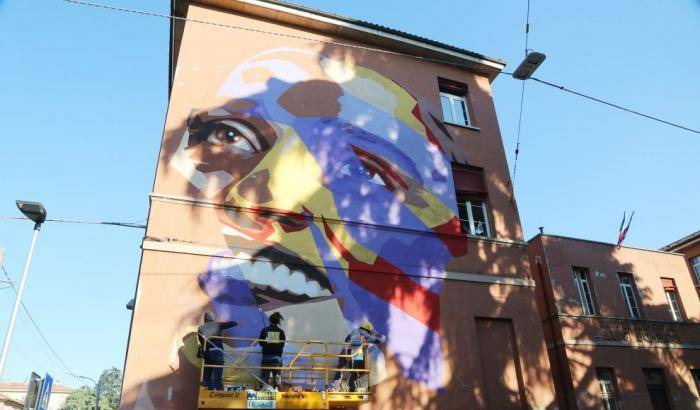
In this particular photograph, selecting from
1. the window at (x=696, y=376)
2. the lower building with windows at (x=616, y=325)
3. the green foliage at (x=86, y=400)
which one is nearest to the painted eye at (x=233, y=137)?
the lower building with windows at (x=616, y=325)

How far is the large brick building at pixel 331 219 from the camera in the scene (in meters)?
11.6

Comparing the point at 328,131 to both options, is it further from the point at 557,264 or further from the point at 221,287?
the point at 557,264

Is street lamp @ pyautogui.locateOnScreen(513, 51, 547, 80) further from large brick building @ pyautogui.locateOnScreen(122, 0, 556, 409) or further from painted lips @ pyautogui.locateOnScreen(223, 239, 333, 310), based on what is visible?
painted lips @ pyautogui.locateOnScreen(223, 239, 333, 310)

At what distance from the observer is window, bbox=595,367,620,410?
19.5 metres

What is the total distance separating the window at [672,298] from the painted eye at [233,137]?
2064cm

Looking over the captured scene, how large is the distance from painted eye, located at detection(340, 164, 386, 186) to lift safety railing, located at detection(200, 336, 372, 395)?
4964 mm

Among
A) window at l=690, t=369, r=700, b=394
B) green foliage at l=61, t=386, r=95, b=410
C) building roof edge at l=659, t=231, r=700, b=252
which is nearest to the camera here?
window at l=690, t=369, r=700, b=394

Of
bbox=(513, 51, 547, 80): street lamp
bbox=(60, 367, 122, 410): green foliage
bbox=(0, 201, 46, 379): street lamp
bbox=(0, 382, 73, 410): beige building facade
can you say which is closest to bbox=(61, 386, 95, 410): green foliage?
bbox=(60, 367, 122, 410): green foliage

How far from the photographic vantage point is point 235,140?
1346 cm

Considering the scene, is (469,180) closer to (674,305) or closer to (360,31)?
(360,31)

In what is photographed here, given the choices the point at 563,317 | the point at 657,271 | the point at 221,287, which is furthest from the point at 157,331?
the point at 657,271

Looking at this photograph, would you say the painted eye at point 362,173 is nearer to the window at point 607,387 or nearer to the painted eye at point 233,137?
the painted eye at point 233,137

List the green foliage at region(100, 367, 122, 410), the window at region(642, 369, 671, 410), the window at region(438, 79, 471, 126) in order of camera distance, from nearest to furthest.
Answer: the window at region(438, 79, 471, 126), the window at region(642, 369, 671, 410), the green foliage at region(100, 367, 122, 410)

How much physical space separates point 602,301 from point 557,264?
249 centimetres
